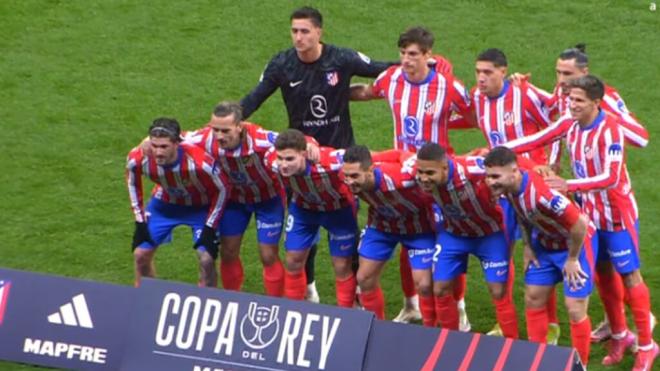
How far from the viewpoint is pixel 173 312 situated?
33.1 feet

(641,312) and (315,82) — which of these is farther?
(315,82)

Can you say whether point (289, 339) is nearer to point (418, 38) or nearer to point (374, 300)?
point (374, 300)

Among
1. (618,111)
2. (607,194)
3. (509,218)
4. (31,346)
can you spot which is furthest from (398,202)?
(31,346)

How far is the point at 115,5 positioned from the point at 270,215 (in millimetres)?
6298

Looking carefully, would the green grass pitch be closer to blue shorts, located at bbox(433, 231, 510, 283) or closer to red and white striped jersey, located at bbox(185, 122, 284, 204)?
red and white striped jersey, located at bbox(185, 122, 284, 204)

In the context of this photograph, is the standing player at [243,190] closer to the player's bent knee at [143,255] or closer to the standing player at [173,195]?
the standing player at [173,195]

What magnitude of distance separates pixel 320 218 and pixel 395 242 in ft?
2.01

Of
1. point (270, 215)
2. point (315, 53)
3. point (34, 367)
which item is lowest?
point (34, 367)

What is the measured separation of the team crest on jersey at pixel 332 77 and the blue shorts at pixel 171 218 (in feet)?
4.31

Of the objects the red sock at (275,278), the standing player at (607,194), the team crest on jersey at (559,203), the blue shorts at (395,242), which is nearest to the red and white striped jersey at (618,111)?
the standing player at (607,194)

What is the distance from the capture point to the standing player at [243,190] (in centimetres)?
1098

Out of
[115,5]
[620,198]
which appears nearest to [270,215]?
[620,198]

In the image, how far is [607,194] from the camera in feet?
34.7

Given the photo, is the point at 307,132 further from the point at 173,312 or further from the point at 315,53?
the point at 173,312
